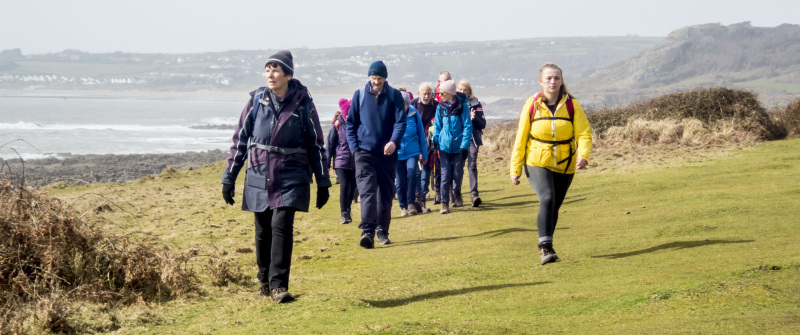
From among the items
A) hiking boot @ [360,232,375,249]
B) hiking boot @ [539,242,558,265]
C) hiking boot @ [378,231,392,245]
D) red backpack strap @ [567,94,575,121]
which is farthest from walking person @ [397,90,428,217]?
hiking boot @ [539,242,558,265]

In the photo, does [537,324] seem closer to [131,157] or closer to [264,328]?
[264,328]

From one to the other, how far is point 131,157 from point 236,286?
35.7m

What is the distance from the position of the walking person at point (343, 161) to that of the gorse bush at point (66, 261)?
189 inches

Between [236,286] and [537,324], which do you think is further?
Result: [236,286]

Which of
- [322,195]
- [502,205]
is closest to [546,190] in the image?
[322,195]

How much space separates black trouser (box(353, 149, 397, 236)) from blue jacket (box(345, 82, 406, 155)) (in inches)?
5.4

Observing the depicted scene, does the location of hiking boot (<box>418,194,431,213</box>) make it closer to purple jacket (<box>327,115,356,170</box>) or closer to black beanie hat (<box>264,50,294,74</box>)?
purple jacket (<box>327,115,356,170</box>)

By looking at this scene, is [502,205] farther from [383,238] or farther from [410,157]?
[383,238]

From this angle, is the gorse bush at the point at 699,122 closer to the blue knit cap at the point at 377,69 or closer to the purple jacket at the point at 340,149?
the purple jacket at the point at 340,149

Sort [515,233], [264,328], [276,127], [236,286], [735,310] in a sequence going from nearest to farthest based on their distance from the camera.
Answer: [735,310], [264,328], [276,127], [236,286], [515,233]

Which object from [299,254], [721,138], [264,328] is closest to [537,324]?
[264,328]

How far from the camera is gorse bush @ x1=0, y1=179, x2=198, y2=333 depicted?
6.57 m

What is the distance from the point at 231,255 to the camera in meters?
9.90

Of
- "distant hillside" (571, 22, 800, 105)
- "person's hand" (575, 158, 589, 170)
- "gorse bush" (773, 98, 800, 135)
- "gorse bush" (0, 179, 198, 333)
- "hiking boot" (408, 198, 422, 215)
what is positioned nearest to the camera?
"gorse bush" (0, 179, 198, 333)
